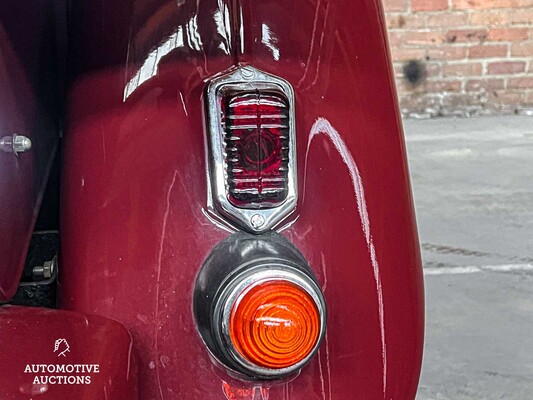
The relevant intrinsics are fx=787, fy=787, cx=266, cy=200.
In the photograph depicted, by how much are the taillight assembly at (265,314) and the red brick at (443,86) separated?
4.90 m

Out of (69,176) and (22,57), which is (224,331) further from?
(22,57)

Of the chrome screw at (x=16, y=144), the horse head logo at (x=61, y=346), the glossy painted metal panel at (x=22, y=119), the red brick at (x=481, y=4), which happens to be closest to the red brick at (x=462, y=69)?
the red brick at (x=481, y=4)

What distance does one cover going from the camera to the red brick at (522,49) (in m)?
5.76

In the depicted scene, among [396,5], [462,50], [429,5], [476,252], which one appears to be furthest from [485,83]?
[476,252]

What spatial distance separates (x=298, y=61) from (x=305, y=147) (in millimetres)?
140

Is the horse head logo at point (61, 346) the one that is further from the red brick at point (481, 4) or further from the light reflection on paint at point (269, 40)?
the red brick at point (481, 4)

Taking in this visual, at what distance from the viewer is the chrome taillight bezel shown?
3.94 ft

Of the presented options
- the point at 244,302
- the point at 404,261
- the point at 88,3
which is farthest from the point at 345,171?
the point at 88,3

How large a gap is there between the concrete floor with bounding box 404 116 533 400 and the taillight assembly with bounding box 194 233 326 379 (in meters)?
1.58

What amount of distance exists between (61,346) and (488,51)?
523cm

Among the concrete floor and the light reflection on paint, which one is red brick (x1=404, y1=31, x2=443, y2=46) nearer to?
the concrete floor

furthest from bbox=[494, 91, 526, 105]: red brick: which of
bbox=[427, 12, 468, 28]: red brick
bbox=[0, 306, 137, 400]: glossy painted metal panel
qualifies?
bbox=[0, 306, 137, 400]: glossy painted metal panel

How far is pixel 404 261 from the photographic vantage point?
4.25 feet

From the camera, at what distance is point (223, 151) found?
3.96 feet
